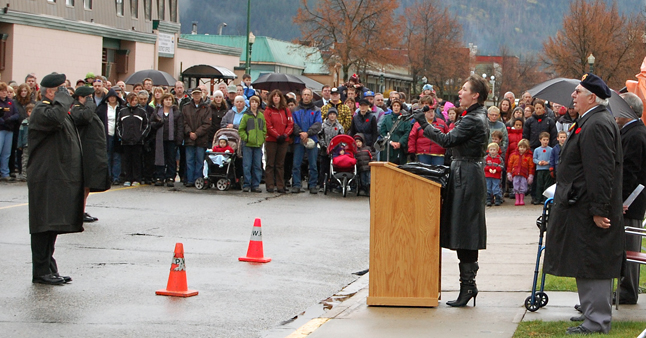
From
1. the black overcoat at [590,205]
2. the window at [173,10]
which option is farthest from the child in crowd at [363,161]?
the window at [173,10]

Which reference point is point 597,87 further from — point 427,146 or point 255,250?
point 427,146

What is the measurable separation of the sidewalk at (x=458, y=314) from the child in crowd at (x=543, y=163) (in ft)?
25.9

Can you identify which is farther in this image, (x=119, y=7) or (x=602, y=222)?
(x=119, y=7)

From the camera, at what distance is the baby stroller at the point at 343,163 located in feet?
62.3

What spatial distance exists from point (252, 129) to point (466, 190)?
11.2 meters

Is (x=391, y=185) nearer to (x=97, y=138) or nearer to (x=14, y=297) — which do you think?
(x=14, y=297)

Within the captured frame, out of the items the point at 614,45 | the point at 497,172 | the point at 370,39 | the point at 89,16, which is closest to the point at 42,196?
the point at 497,172

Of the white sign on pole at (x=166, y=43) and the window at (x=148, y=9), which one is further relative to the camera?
the window at (x=148, y=9)

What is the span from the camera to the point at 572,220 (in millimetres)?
7270

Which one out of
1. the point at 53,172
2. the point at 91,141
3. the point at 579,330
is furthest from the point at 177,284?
the point at 579,330

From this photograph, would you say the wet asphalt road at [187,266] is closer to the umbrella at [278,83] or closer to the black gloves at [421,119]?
the black gloves at [421,119]

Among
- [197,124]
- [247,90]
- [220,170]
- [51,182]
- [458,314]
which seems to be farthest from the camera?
[247,90]

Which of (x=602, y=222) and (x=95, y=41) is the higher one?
(x=95, y=41)

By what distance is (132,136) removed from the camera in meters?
19.2
